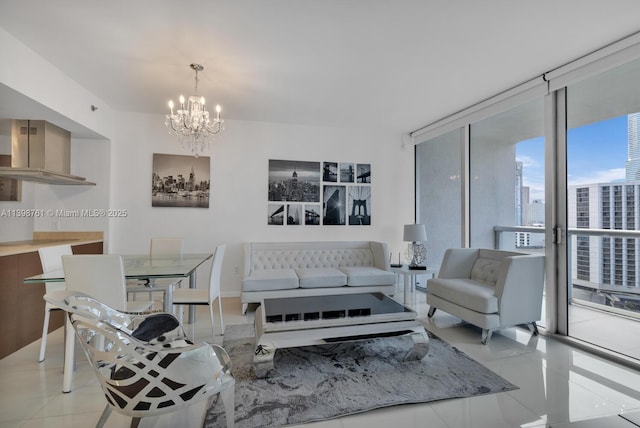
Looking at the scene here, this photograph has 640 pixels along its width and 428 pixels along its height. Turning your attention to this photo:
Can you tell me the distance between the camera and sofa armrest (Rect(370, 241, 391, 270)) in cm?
464

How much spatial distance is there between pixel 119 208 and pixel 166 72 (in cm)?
233

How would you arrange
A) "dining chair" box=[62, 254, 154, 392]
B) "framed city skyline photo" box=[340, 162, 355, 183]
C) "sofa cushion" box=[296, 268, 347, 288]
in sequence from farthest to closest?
"framed city skyline photo" box=[340, 162, 355, 183], "sofa cushion" box=[296, 268, 347, 288], "dining chair" box=[62, 254, 154, 392]

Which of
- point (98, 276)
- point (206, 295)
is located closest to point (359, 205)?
point (206, 295)

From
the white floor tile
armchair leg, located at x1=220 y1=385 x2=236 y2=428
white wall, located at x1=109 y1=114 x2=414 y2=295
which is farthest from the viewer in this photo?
white wall, located at x1=109 y1=114 x2=414 y2=295

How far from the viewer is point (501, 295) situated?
9.75 ft

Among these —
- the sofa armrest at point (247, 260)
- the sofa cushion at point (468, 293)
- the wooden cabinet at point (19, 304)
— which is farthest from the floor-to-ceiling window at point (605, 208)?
the wooden cabinet at point (19, 304)

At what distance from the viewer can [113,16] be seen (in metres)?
2.28

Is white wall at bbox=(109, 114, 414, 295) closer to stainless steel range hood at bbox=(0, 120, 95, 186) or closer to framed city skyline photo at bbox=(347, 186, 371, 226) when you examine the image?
framed city skyline photo at bbox=(347, 186, 371, 226)

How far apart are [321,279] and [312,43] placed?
2867 millimetres

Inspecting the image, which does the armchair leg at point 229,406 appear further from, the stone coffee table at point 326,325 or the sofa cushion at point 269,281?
the sofa cushion at point 269,281

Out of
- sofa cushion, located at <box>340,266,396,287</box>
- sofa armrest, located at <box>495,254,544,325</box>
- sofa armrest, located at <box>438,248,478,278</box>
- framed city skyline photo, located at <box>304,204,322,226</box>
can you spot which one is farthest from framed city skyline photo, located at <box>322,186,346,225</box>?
sofa armrest, located at <box>495,254,544,325</box>

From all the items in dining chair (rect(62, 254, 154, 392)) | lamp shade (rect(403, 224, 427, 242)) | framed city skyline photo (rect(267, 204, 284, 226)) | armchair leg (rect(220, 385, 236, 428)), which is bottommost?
armchair leg (rect(220, 385, 236, 428))

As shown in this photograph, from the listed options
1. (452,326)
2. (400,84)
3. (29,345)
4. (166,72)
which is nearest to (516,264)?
(452,326)

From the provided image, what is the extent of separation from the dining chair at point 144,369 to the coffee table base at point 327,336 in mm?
609
